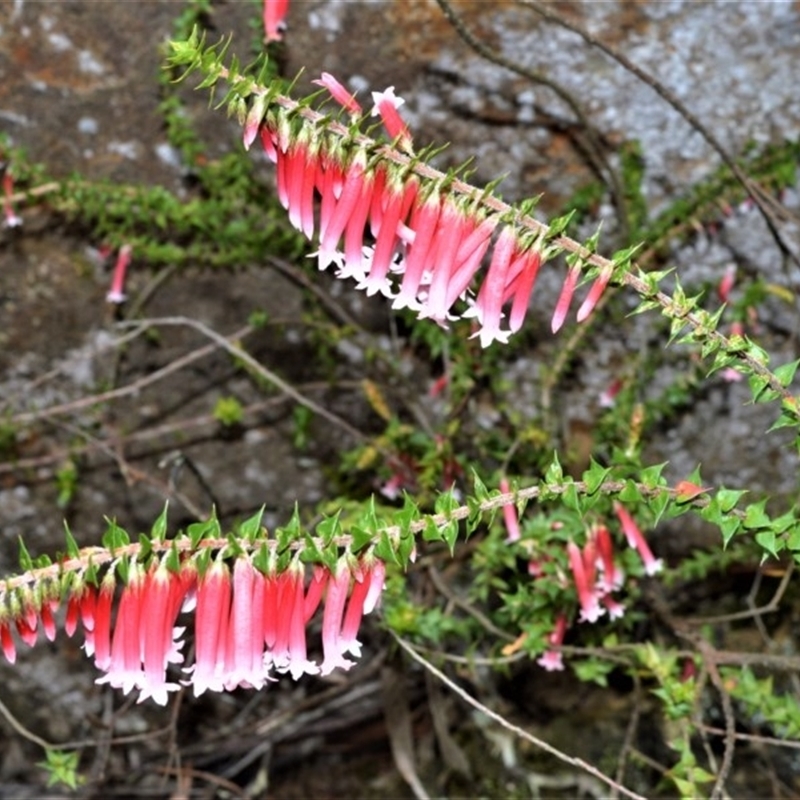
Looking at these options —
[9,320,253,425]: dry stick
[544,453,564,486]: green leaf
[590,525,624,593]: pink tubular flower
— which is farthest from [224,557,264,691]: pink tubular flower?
[9,320,253,425]: dry stick

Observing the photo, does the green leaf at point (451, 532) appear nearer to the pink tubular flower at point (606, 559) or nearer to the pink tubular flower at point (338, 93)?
the pink tubular flower at point (338, 93)

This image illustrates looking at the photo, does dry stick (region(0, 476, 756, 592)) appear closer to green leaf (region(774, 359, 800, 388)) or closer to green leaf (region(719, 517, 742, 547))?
green leaf (region(719, 517, 742, 547))

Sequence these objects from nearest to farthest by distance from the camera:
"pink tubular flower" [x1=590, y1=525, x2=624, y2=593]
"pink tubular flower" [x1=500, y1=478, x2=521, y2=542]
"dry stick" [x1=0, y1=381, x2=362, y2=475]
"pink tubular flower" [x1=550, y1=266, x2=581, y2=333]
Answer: "pink tubular flower" [x1=550, y1=266, x2=581, y2=333], "pink tubular flower" [x1=590, y1=525, x2=624, y2=593], "pink tubular flower" [x1=500, y1=478, x2=521, y2=542], "dry stick" [x1=0, y1=381, x2=362, y2=475]

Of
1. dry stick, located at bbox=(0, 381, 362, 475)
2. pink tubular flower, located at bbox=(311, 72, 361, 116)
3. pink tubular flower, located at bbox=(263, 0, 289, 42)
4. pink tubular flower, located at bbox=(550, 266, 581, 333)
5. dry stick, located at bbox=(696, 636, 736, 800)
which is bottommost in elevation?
dry stick, located at bbox=(696, 636, 736, 800)

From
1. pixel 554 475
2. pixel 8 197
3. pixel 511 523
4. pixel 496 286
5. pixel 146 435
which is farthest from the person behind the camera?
pixel 146 435

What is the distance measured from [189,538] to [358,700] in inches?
89.9

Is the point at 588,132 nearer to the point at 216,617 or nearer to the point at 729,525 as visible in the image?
the point at 729,525

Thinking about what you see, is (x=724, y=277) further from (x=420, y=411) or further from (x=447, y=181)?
(x=447, y=181)

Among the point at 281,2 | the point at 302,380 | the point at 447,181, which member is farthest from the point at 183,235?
the point at 447,181

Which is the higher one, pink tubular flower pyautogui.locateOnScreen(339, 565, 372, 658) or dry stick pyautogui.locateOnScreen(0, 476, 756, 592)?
dry stick pyautogui.locateOnScreen(0, 476, 756, 592)

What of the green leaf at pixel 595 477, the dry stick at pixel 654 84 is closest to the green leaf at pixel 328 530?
the green leaf at pixel 595 477

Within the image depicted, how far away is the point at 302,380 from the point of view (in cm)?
352

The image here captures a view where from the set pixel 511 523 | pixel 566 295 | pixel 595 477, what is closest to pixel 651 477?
pixel 595 477

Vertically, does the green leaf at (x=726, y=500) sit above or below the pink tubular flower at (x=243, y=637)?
above
